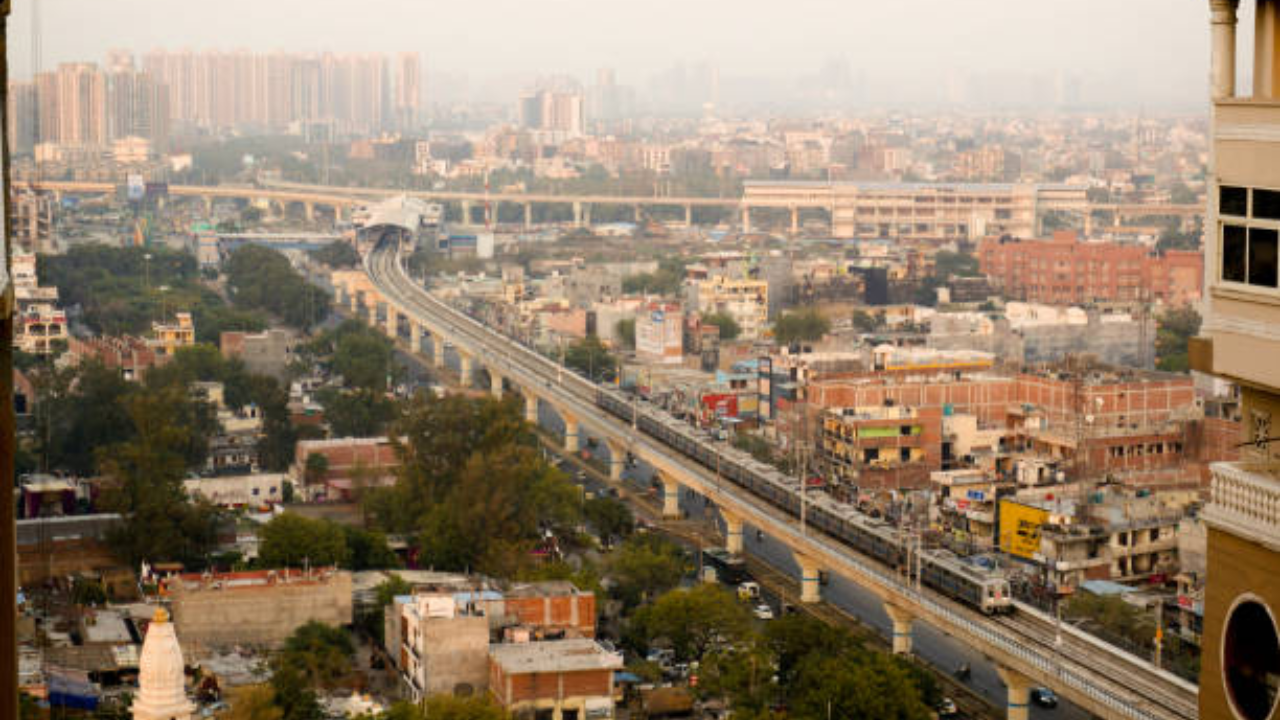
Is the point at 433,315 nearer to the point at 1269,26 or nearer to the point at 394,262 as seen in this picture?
the point at 394,262


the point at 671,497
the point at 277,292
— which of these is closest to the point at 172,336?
the point at 277,292

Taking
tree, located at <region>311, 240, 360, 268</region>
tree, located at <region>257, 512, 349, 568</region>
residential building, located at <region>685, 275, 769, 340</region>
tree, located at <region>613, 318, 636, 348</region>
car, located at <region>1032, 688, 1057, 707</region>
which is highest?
tree, located at <region>311, 240, 360, 268</region>

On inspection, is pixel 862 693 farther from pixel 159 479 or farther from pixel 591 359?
pixel 591 359

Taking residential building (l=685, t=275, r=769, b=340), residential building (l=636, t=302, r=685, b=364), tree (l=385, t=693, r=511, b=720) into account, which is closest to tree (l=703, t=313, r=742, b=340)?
residential building (l=685, t=275, r=769, b=340)

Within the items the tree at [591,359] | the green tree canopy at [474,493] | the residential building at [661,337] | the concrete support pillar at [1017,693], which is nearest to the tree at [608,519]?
the green tree canopy at [474,493]

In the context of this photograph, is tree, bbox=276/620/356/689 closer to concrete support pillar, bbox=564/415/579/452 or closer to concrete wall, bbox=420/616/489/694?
concrete wall, bbox=420/616/489/694

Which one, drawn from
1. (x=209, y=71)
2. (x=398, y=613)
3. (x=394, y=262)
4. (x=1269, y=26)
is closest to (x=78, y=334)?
(x=394, y=262)
